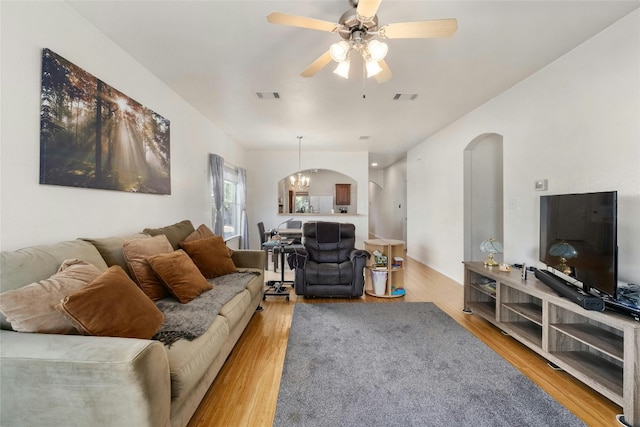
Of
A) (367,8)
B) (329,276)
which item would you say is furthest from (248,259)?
(367,8)

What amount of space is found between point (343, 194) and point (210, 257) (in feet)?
26.9

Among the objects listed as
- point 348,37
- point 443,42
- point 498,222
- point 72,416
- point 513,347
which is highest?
point 443,42

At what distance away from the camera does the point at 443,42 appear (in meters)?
2.23

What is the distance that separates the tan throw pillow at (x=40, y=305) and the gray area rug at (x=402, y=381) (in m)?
1.23

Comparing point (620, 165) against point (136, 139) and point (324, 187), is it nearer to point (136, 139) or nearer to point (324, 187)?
point (136, 139)

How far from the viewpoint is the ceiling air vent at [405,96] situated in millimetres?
3275

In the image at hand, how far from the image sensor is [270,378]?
6.48ft

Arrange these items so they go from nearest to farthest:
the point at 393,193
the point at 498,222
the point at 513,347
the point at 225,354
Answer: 1. the point at 225,354
2. the point at 513,347
3. the point at 498,222
4. the point at 393,193

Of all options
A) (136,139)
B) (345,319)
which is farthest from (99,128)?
(345,319)

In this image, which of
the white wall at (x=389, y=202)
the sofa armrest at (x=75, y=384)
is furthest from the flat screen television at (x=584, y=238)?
the white wall at (x=389, y=202)

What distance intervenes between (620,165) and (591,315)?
120cm

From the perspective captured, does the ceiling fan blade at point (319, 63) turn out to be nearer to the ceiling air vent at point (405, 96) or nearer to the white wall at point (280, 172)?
the ceiling air vent at point (405, 96)

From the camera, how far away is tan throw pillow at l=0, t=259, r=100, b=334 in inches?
46.6

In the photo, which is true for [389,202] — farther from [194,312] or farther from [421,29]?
[194,312]
